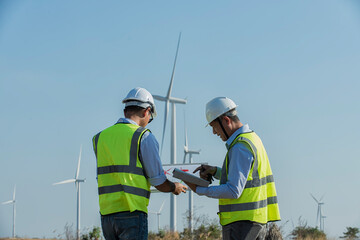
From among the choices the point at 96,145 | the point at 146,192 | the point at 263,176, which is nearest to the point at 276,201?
the point at 263,176

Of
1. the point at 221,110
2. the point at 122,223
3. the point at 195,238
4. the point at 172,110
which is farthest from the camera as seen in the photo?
the point at 172,110

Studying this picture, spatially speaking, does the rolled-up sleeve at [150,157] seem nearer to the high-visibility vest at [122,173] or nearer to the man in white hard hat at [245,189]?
the high-visibility vest at [122,173]

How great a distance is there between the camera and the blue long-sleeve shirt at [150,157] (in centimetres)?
605

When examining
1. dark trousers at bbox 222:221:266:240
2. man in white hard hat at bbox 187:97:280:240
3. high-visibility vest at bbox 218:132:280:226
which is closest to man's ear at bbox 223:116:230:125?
man in white hard hat at bbox 187:97:280:240

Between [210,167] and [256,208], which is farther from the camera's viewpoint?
[210,167]

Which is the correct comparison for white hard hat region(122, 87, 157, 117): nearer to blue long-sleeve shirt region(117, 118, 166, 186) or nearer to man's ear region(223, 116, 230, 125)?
blue long-sleeve shirt region(117, 118, 166, 186)

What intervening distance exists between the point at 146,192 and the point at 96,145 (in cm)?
76

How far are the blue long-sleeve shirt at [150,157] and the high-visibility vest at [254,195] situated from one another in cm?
72

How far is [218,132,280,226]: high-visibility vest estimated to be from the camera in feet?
19.8

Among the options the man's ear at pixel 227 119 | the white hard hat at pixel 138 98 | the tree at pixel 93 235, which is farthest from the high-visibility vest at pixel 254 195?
the tree at pixel 93 235

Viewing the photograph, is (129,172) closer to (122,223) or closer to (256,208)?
(122,223)

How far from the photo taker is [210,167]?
7.11 meters

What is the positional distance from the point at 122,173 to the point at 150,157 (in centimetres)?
33

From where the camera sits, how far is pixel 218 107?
6434 mm
